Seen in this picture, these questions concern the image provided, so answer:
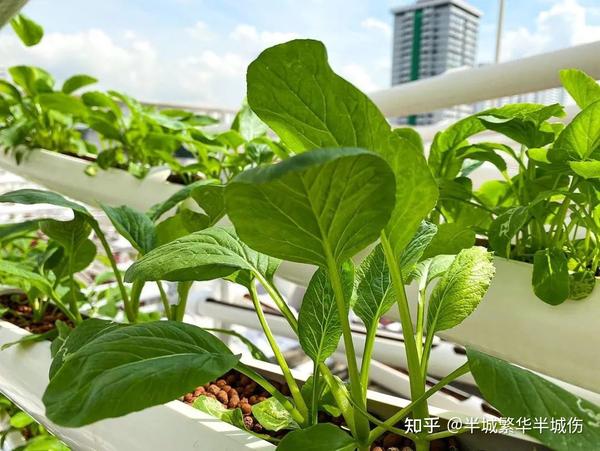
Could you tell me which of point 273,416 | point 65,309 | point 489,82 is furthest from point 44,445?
point 489,82

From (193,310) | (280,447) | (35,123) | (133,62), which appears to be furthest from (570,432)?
(133,62)

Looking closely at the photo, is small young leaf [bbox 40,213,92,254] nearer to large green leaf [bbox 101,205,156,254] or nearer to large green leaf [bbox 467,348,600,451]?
large green leaf [bbox 101,205,156,254]

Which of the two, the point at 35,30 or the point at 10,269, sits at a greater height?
the point at 35,30

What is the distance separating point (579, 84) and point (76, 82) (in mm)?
872

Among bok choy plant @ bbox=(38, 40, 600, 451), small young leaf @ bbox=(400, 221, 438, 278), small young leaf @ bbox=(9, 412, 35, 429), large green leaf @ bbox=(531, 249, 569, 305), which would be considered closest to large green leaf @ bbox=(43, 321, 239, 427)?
bok choy plant @ bbox=(38, 40, 600, 451)

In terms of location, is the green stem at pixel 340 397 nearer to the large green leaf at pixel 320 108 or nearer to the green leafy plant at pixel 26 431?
the large green leaf at pixel 320 108

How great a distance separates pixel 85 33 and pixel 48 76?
17.2 meters

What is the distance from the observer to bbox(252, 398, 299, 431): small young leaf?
1.07 ft

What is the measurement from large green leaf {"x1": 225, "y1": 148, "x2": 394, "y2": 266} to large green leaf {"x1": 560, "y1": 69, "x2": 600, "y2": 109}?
27cm

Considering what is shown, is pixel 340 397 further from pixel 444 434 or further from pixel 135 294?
pixel 135 294

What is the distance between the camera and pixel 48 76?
→ 106 centimetres

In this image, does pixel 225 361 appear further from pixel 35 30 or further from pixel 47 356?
pixel 35 30

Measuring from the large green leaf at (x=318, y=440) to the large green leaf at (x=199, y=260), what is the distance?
91mm

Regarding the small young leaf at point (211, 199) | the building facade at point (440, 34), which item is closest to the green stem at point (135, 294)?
the small young leaf at point (211, 199)
